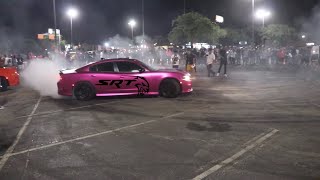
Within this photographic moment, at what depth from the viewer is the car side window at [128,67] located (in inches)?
533

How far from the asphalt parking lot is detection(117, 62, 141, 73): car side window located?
3.79 feet

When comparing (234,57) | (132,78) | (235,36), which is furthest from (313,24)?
(132,78)

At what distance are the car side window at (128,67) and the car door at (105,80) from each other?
9.8 inches

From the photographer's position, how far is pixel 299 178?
5.36 meters

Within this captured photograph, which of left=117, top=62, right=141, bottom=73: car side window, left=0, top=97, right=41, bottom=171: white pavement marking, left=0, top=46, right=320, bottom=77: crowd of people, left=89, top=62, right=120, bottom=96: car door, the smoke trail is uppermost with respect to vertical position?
the smoke trail

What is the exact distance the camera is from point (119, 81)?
13.4m

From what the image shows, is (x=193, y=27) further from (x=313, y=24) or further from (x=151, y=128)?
(x=151, y=128)

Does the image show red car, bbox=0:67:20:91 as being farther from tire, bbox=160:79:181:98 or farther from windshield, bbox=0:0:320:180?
tire, bbox=160:79:181:98

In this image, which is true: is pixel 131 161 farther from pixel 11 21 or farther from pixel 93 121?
pixel 11 21

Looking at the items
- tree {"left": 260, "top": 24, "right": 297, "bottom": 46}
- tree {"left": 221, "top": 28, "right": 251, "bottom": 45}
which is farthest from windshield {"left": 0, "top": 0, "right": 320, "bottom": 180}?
tree {"left": 221, "top": 28, "right": 251, "bottom": 45}

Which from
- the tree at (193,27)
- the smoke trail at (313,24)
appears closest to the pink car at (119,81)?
the tree at (193,27)

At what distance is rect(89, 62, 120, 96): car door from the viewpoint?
44.2 feet

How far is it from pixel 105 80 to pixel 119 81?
1.60 feet

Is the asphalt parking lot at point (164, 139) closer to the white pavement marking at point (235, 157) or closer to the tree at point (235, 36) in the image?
the white pavement marking at point (235, 157)
